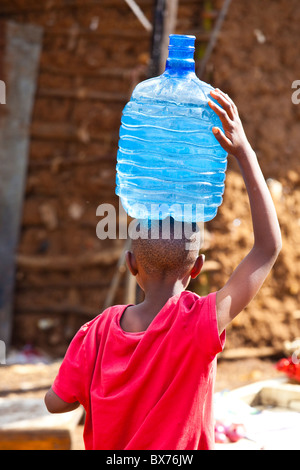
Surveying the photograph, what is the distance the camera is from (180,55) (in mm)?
2061

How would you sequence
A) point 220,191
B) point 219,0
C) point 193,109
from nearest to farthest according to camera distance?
point 193,109 < point 220,191 < point 219,0

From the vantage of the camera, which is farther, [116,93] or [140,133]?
[116,93]

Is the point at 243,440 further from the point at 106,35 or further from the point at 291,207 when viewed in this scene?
the point at 106,35

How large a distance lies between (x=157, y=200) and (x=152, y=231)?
0.62 meters

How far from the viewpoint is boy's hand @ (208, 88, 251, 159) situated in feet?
5.47

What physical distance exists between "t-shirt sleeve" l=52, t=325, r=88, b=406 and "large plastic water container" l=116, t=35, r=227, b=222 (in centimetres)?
59

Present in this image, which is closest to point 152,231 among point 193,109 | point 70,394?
point 70,394

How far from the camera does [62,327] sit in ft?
20.7

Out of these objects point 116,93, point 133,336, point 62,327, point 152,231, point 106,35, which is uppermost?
point 106,35

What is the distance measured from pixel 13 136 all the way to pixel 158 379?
4.83m

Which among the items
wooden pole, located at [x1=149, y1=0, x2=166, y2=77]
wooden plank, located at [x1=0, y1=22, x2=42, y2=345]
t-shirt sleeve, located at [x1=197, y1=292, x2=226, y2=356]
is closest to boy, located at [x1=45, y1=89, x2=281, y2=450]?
t-shirt sleeve, located at [x1=197, y1=292, x2=226, y2=356]

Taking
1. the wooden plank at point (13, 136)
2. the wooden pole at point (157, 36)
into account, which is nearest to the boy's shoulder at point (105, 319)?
the wooden pole at point (157, 36)

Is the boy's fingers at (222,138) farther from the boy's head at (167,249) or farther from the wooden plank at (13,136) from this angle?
the wooden plank at (13,136)

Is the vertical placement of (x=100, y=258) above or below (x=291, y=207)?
below
